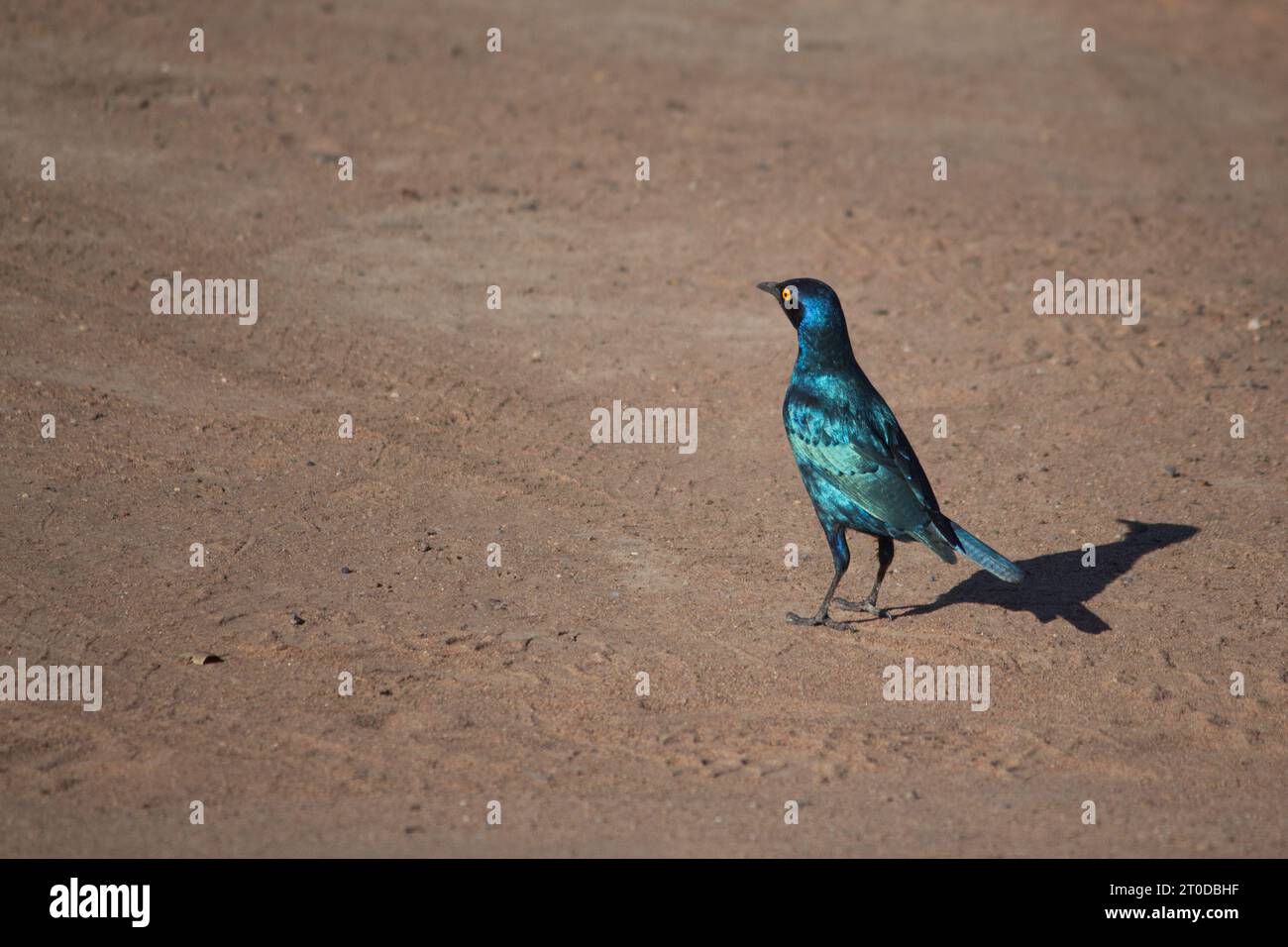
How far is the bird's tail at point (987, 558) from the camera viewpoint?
7.48 m

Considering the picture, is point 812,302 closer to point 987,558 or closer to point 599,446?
point 987,558

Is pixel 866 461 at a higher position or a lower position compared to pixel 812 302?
lower

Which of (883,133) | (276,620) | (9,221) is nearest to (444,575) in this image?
(276,620)

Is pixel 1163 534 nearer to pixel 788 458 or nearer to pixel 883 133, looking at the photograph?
pixel 788 458

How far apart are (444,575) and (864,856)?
3.29 m

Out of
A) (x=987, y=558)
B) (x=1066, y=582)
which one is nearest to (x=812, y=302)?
(x=987, y=558)

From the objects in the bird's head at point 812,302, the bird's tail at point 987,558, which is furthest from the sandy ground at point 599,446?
the bird's head at point 812,302

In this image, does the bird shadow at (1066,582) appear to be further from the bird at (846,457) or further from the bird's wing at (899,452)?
the bird's wing at (899,452)

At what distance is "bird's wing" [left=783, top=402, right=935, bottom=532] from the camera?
773cm

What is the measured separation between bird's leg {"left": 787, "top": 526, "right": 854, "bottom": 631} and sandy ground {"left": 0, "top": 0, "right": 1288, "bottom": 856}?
138 millimetres

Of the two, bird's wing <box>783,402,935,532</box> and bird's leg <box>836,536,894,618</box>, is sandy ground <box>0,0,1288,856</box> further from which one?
bird's wing <box>783,402,935,532</box>

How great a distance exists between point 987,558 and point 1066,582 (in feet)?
4.53

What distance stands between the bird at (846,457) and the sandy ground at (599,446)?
663 millimetres

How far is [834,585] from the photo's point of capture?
26.8 ft
